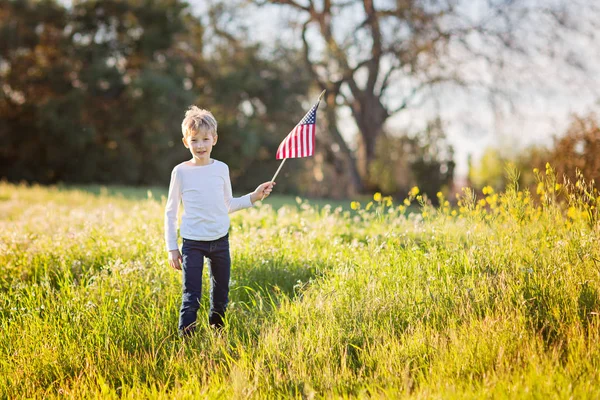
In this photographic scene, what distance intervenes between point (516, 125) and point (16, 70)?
16653 millimetres

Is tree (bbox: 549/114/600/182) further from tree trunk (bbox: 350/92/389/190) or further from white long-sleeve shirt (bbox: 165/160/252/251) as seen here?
tree trunk (bbox: 350/92/389/190)

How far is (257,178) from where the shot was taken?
24766 millimetres

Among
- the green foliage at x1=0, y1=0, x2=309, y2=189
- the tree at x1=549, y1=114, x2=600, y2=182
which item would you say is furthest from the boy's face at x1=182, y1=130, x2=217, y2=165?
the green foliage at x1=0, y1=0, x2=309, y2=189

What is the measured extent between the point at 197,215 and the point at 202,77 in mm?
20438

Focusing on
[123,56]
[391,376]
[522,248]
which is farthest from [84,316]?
[123,56]

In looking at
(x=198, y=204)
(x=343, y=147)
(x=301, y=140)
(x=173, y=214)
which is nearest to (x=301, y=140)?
(x=301, y=140)

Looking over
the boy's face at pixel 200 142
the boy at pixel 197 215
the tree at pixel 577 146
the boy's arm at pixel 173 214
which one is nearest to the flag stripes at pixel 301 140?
the boy at pixel 197 215

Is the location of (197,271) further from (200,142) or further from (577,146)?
(577,146)

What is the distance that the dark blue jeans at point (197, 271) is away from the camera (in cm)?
414

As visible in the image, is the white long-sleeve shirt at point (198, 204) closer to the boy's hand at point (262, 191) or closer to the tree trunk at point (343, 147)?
the boy's hand at point (262, 191)

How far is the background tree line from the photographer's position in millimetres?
17828

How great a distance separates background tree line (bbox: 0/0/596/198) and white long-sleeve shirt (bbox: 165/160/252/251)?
14.1m

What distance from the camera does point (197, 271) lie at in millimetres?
4156

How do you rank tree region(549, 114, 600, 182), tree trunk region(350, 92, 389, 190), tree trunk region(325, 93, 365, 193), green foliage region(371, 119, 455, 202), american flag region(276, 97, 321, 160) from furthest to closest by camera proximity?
1. tree trunk region(325, 93, 365, 193)
2. tree trunk region(350, 92, 389, 190)
3. green foliage region(371, 119, 455, 202)
4. tree region(549, 114, 600, 182)
5. american flag region(276, 97, 321, 160)
